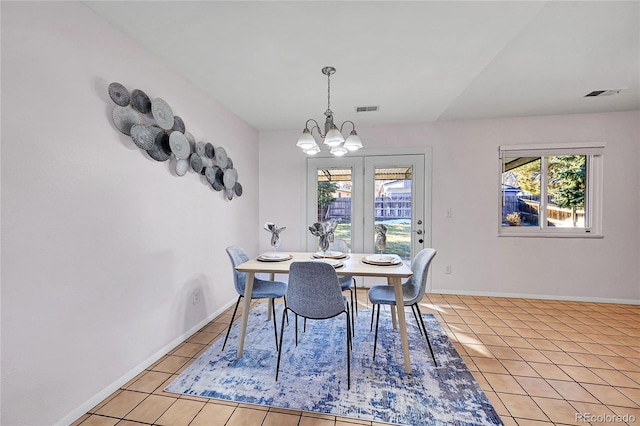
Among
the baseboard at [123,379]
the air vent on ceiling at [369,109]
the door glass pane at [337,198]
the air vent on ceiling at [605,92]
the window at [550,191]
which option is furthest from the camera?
the door glass pane at [337,198]

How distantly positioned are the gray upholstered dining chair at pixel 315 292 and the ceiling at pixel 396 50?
1.50 meters

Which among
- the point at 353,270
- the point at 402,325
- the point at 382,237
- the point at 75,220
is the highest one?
the point at 75,220

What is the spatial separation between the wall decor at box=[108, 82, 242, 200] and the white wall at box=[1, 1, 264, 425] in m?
0.07

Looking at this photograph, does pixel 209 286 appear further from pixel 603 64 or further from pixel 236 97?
pixel 603 64

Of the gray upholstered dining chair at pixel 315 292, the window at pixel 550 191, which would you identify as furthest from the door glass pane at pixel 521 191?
the gray upholstered dining chair at pixel 315 292

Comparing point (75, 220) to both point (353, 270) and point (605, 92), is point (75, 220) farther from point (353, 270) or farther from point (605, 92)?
point (605, 92)

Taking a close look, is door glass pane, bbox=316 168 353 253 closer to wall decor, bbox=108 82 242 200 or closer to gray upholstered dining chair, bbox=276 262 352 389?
wall decor, bbox=108 82 242 200

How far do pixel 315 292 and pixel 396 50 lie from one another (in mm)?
1788

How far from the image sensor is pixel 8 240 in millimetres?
1253

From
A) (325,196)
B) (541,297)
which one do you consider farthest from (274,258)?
(541,297)

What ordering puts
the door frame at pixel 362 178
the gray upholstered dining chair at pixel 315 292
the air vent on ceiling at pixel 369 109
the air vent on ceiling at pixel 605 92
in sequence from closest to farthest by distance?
the gray upholstered dining chair at pixel 315 292 → the air vent on ceiling at pixel 605 92 → the air vent on ceiling at pixel 369 109 → the door frame at pixel 362 178

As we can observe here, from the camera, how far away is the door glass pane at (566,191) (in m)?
3.49

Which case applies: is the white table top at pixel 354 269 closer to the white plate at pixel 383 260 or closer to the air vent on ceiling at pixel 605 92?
the white plate at pixel 383 260

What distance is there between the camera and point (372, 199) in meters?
3.86
